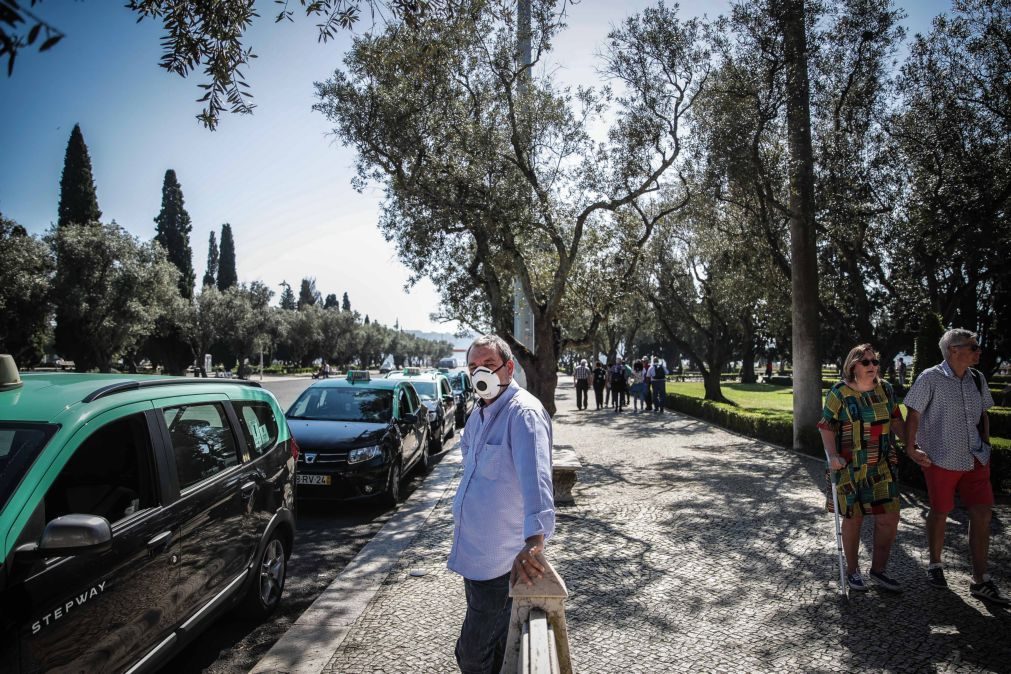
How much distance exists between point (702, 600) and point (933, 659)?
146 centimetres

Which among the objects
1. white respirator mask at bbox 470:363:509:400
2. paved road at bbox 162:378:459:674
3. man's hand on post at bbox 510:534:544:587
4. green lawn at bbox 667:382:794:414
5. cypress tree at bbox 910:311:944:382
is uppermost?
cypress tree at bbox 910:311:944:382

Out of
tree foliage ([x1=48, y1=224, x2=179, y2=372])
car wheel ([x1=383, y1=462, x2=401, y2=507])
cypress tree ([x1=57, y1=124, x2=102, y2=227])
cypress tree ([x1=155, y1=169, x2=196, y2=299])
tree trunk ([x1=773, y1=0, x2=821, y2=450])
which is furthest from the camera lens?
cypress tree ([x1=155, y1=169, x2=196, y2=299])

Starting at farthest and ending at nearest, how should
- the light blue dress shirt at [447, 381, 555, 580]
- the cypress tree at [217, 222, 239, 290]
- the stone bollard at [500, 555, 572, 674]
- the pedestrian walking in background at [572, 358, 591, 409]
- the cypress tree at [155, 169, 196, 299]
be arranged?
the cypress tree at [217, 222, 239, 290] < the cypress tree at [155, 169, 196, 299] < the pedestrian walking in background at [572, 358, 591, 409] < the light blue dress shirt at [447, 381, 555, 580] < the stone bollard at [500, 555, 572, 674]

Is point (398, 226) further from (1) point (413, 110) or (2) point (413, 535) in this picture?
(2) point (413, 535)

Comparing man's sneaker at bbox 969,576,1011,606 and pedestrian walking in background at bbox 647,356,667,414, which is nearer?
man's sneaker at bbox 969,576,1011,606

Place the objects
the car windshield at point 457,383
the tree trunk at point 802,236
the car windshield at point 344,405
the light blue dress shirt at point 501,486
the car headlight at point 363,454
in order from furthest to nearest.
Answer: the car windshield at point 457,383
the tree trunk at point 802,236
the car windshield at point 344,405
the car headlight at point 363,454
the light blue dress shirt at point 501,486

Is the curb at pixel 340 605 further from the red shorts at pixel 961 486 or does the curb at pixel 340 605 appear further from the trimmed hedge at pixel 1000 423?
the trimmed hedge at pixel 1000 423

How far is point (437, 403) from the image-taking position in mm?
14312

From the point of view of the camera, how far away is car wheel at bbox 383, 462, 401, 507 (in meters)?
8.19

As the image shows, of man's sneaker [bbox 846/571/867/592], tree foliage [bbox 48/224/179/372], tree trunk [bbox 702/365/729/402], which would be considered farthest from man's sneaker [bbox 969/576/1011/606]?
tree foliage [bbox 48/224/179/372]

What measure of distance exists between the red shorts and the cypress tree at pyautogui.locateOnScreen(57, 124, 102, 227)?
46624 millimetres

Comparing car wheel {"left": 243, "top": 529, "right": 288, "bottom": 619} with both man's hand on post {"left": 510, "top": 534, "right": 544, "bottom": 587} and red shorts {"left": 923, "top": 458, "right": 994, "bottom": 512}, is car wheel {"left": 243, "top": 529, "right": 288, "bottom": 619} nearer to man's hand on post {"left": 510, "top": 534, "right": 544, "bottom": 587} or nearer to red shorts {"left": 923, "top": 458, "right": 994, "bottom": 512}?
man's hand on post {"left": 510, "top": 534, "right": 544, "bottom": 587}

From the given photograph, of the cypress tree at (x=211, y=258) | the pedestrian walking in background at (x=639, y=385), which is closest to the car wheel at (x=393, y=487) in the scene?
the pedestrian walking in background at (x=639, y=385)

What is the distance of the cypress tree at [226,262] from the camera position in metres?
82.9
